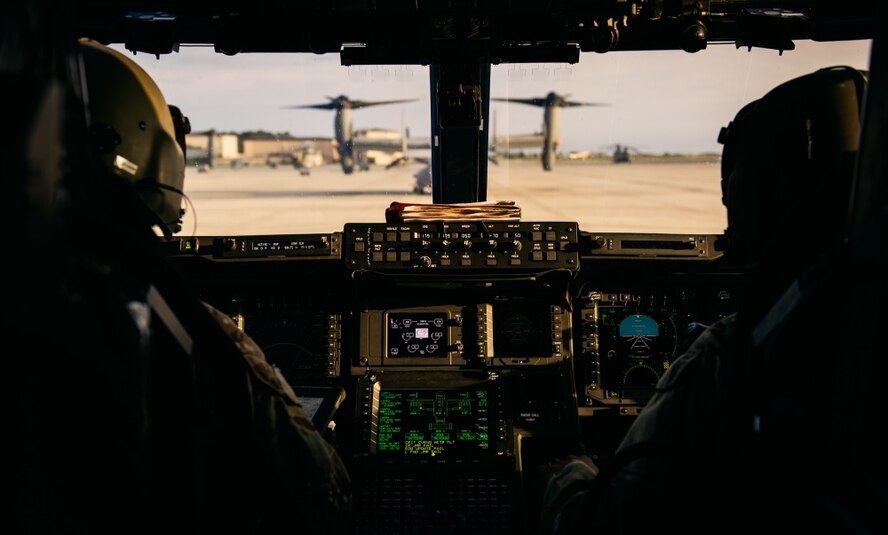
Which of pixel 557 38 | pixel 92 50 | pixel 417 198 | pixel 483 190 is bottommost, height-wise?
pixel 417 198

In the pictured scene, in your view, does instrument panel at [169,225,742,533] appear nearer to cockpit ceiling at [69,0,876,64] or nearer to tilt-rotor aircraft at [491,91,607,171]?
cockpit ceiling at [69,0,876,64]

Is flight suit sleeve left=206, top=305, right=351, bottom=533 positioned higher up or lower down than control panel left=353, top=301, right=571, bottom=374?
higher up

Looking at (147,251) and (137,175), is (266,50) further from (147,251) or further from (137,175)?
(147,251)

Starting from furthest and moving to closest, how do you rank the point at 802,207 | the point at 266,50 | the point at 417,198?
the point at 417,198 < the point at 266,50 < the point at 802,207

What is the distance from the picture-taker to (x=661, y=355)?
2.76m

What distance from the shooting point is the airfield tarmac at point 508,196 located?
496 inches

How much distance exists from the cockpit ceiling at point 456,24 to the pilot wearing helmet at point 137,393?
49.8 inches

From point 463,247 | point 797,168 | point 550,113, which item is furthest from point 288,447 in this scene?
point 550,113

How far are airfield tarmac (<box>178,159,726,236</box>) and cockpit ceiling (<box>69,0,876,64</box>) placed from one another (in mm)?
6283

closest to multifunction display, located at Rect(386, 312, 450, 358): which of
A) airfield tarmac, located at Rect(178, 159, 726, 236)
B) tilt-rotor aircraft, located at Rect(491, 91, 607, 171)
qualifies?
airfield tarmac, located at Rect(178, 159, 726, 236)

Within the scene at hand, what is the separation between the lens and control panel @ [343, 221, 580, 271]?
2.55 metres

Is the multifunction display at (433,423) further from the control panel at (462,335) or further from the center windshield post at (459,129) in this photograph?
the center windshield post at (459,129)

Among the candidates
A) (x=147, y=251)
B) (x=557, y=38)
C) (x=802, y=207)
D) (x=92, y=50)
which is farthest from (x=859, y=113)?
(x=557, y=38)

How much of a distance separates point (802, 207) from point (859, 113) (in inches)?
7.6
